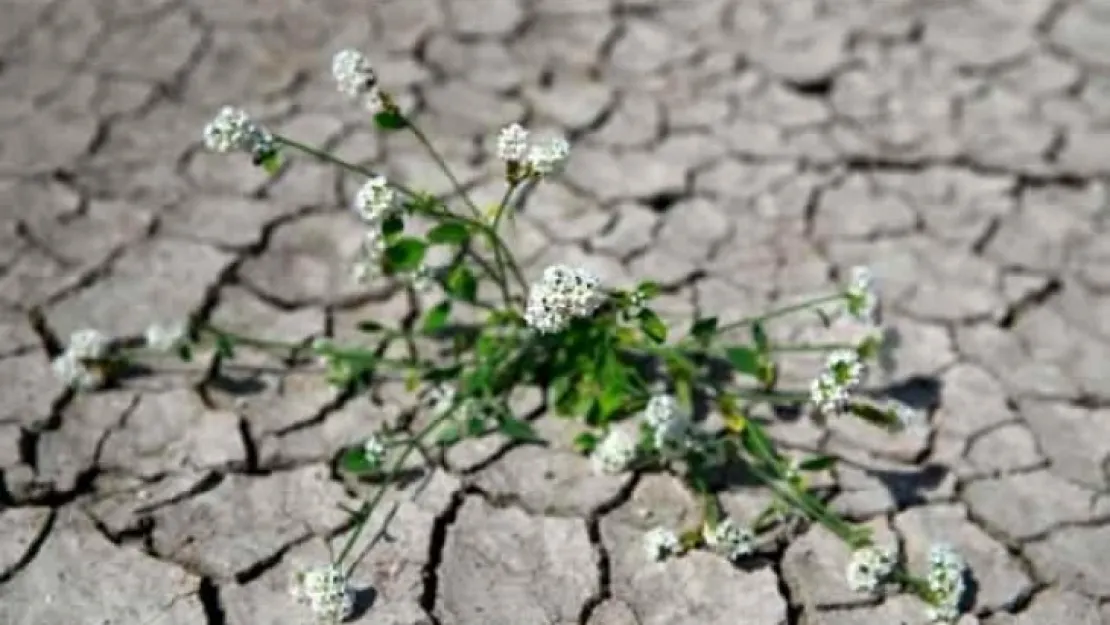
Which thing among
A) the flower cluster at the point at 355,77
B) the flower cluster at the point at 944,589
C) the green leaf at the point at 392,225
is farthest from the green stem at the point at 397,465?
the flower cluster at the point at 944,589

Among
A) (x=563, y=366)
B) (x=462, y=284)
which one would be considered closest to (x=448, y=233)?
(x=462, y=284)

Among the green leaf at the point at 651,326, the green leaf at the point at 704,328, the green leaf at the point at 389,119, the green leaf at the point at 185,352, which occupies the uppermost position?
the green leaf at the point at 389,119

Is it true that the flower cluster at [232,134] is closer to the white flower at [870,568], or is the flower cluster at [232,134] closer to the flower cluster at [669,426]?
the flower cluster at [669,426]

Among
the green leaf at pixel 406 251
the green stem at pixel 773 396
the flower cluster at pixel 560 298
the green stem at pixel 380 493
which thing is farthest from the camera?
the green stem at pixel 773 396

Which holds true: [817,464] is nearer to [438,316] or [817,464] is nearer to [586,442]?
[586,442]

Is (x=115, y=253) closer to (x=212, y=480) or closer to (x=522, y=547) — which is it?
(x=212, y=480)

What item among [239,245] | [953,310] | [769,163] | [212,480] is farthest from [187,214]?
[953,310]
